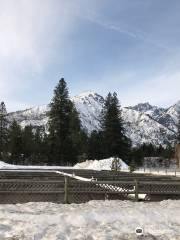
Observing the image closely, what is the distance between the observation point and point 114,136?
355 ft

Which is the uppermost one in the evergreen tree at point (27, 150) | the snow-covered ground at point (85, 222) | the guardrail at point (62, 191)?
the evergreen tree at point (27, 150)

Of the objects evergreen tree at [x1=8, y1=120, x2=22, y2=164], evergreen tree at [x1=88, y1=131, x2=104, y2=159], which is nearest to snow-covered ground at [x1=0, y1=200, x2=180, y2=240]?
evergreen tree at [x1=8, y1=120, x2=22, y2=164]

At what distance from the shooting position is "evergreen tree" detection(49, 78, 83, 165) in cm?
10525

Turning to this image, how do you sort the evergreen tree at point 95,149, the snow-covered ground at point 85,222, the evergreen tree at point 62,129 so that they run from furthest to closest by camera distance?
the evergreen tree at point 95,149, the evergreen tree at point 62,129, the snow-covered ground at point 85,222

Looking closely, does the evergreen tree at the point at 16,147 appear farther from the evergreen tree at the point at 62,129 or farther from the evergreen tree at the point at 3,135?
the evergreen tree at the point at 62,129

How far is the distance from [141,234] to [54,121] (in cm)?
9951

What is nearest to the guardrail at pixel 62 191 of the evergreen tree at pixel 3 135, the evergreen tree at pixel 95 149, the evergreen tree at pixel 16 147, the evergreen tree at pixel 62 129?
the evergreen tree at pixel 62 129

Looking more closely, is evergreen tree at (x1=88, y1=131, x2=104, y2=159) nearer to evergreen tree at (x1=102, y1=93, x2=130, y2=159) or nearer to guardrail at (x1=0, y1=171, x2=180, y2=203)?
evergreen tree at (x1=102, y1=93, x2=130, y2=159)

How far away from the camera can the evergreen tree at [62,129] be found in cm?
10525

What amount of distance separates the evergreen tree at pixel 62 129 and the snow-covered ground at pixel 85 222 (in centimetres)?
8666

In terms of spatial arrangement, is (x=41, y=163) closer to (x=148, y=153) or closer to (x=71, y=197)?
(x=148, y=153)

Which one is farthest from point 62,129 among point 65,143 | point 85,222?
point 85,222

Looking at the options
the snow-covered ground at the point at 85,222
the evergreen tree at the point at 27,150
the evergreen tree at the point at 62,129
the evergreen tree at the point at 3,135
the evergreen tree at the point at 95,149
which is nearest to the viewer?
the snow-covered ground at the point at 85,222

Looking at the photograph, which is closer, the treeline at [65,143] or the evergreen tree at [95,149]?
the treeline at [65,143]
